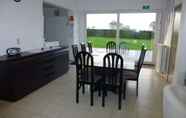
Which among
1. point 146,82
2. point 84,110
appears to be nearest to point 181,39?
point 146,82

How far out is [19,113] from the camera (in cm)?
262

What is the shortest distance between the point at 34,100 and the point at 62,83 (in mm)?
1071

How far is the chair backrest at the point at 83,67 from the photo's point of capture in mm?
2795

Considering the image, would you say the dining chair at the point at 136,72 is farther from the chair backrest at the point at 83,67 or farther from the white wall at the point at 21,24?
the white wall at the point at 21,24

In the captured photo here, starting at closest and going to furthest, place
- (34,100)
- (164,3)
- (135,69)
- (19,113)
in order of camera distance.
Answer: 1. (19,113)
2. (34,100)
3. (135,69)
4. (164,3)

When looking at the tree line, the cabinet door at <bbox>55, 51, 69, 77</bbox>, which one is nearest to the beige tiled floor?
the cabinet door at <bbox>55, 51, 69, 77</bbox>

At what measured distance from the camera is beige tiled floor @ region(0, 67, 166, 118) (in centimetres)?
261

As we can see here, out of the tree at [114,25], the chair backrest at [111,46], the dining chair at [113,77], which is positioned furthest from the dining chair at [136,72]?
the tree at [114,25]

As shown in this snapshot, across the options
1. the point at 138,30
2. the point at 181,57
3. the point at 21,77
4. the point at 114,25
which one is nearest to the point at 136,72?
the point at 181,57

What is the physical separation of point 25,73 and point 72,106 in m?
1.16

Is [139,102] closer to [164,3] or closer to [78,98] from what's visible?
[78,98]

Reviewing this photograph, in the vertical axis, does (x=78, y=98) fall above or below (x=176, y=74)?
below

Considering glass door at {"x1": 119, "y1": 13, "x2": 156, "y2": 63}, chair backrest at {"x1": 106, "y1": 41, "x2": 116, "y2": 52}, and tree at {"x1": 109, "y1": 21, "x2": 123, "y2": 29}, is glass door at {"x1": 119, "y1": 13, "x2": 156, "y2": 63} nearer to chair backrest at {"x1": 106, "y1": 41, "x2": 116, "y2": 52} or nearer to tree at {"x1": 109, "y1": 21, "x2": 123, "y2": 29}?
tree at {"x1": 109, "y1": 21, "x2": 123, "y2": 29}

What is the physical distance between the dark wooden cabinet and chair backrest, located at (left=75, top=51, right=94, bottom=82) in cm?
107
